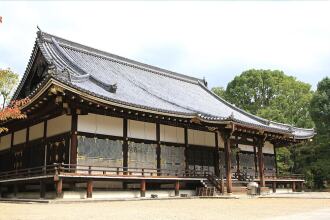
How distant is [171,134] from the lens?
72.9ft

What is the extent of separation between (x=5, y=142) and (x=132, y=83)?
375 inches

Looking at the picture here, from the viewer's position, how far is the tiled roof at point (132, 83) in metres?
20.0

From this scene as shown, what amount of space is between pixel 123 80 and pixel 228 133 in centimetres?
805

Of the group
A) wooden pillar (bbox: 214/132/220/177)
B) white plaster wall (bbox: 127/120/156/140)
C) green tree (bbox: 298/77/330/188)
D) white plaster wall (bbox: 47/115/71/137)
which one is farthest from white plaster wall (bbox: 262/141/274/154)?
white plaster wall (bbox: 47/115/71/137)

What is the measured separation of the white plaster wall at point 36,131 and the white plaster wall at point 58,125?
3.00 ft

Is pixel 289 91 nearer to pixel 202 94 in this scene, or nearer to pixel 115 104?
pixel 202 94

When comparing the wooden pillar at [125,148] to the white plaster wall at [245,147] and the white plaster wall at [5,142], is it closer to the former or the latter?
the white plaster wall at [5,142]

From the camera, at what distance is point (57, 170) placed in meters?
16.0

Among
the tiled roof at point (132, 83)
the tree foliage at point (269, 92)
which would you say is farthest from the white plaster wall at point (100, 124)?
the tree foliage at point (269, 92)

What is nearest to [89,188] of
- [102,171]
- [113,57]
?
[102,171]

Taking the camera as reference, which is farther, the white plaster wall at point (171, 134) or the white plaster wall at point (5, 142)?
the white plaster wall at point (5, 142)

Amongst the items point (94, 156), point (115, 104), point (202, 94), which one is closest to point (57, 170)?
point (94, 156)

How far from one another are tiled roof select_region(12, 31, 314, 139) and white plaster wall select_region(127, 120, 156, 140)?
1161 mm

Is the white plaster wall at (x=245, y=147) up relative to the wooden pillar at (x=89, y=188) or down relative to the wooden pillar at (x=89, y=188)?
up
